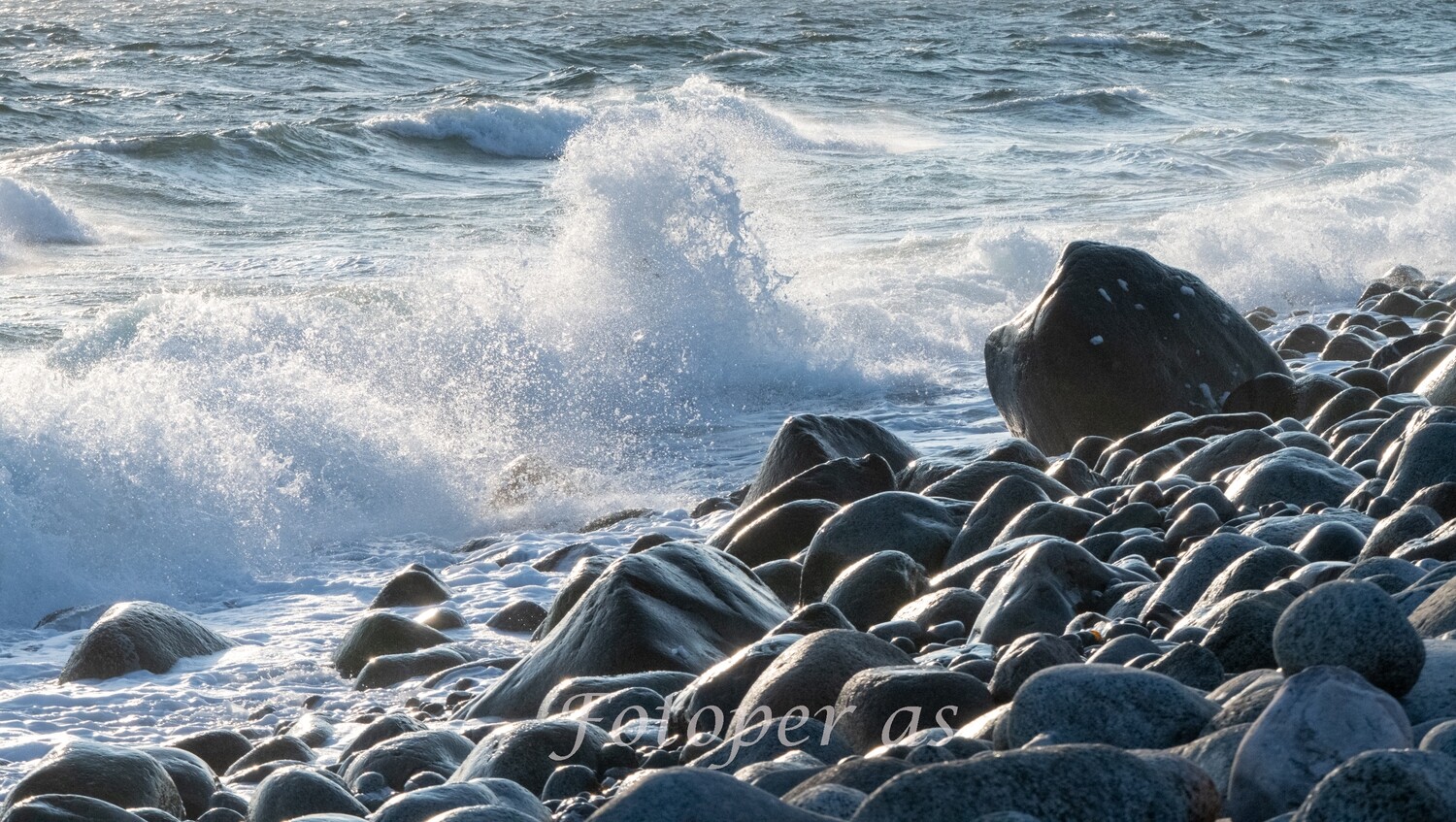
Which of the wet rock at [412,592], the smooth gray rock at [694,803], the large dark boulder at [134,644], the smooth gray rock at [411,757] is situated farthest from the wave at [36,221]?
the smooth gray rock at [694,803]

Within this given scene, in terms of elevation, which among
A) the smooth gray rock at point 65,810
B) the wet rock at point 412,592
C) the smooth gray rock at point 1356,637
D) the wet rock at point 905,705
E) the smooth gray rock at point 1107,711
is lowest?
the wet rock at point 412,592

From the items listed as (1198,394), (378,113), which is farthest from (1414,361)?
(378,113)

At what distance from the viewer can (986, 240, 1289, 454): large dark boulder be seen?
6012 millimetres

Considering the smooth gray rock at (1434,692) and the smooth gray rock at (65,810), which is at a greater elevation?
the smooth gray rock at (1434,692)

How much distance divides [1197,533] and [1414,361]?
243cm

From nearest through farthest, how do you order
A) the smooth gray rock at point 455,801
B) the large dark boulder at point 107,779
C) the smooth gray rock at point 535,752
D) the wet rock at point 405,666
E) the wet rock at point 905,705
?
the smooth gray rock at point 455,801 → the wet rock at point 905,705 → the smooth gray rock at point 535,752 → the large dark boulder at point 107,779 → the wet rock at point 405,666

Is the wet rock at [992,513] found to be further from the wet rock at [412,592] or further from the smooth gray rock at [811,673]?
the wet rock at [412,592]

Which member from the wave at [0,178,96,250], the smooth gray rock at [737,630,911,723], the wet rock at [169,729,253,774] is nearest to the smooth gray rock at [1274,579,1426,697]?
the smooth gray rock at [737,630,911,723]

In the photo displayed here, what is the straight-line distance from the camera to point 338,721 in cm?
402

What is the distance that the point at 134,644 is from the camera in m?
4.54

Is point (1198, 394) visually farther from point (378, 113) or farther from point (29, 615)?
point (378, 113)

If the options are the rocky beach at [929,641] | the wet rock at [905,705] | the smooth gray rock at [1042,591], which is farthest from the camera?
the smooth gray rock at [1042,591]

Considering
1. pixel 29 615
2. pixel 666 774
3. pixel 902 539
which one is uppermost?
pixel 666 774

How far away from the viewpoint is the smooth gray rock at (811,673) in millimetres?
2795
